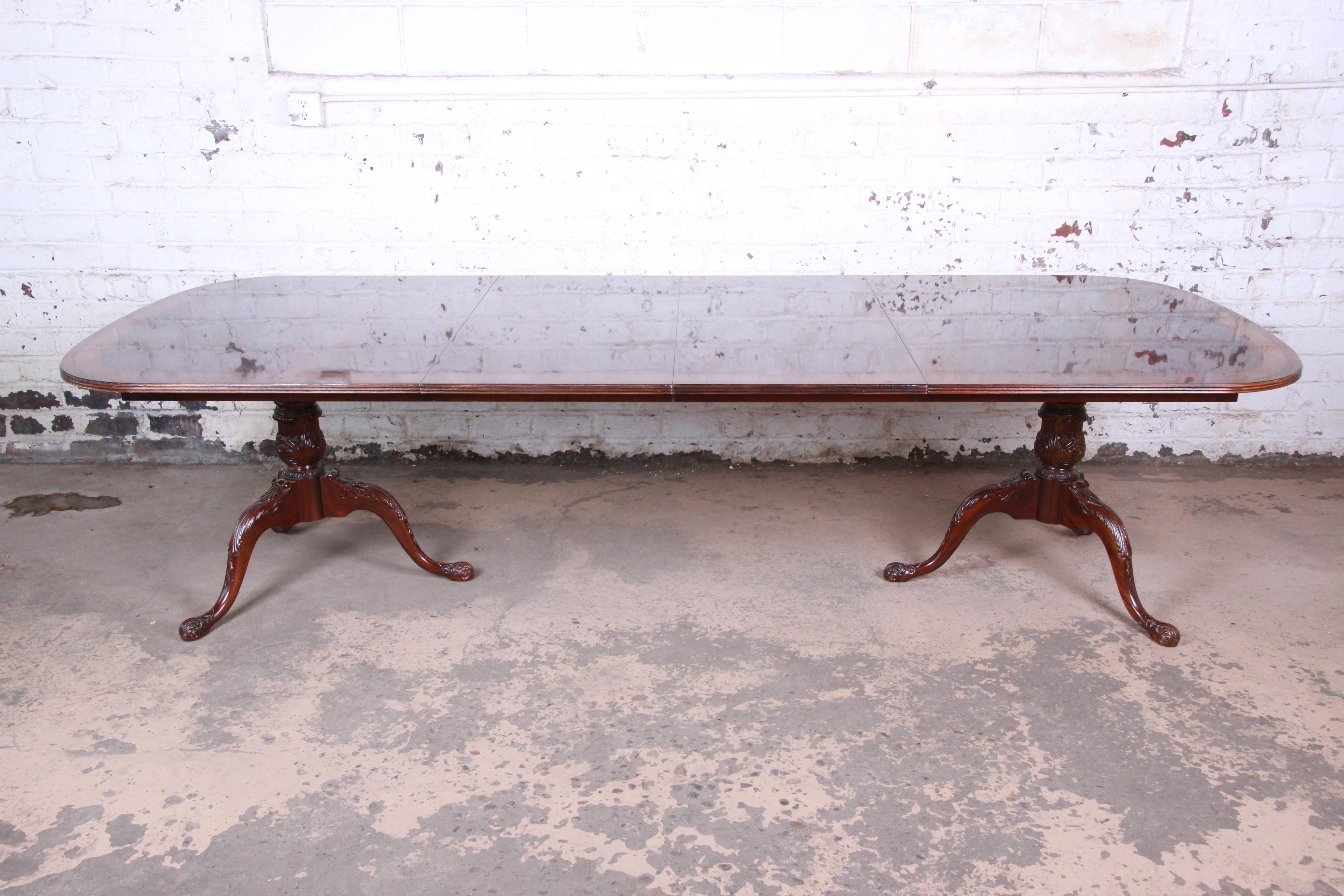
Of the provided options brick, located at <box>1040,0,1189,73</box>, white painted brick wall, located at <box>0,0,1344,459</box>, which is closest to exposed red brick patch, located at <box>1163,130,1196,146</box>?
white painted brick wall, located at <box>0,0,1344,459</box>

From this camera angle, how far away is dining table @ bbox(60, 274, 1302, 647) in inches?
68.2

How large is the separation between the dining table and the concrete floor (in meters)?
0.17

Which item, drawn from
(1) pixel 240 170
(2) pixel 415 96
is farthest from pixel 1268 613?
(1) pixel 240 170

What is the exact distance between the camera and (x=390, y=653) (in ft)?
6.73

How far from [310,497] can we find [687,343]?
1.08m

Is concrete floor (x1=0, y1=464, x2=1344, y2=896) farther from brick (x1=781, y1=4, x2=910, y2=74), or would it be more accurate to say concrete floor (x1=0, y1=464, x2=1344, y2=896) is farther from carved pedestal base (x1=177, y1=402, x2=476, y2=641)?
brick (x1=781, y1=4, x2=910, y2=74)

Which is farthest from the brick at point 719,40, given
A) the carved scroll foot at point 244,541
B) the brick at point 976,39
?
the carved scroll foot at point 244,541

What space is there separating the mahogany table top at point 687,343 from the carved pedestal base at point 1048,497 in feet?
0.97

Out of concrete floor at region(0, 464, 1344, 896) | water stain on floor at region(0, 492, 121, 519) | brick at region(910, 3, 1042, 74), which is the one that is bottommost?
concrete floor at region(0, 464, 1344, 896)

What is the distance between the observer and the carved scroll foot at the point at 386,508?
7.69 feet

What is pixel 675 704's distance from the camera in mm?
1860

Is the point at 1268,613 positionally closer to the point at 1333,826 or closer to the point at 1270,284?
the point at 1333,826

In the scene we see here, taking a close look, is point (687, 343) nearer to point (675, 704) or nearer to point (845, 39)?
point (675, 704)

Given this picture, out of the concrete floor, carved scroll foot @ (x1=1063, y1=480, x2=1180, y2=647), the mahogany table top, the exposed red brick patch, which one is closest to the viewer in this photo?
the concrete floor
